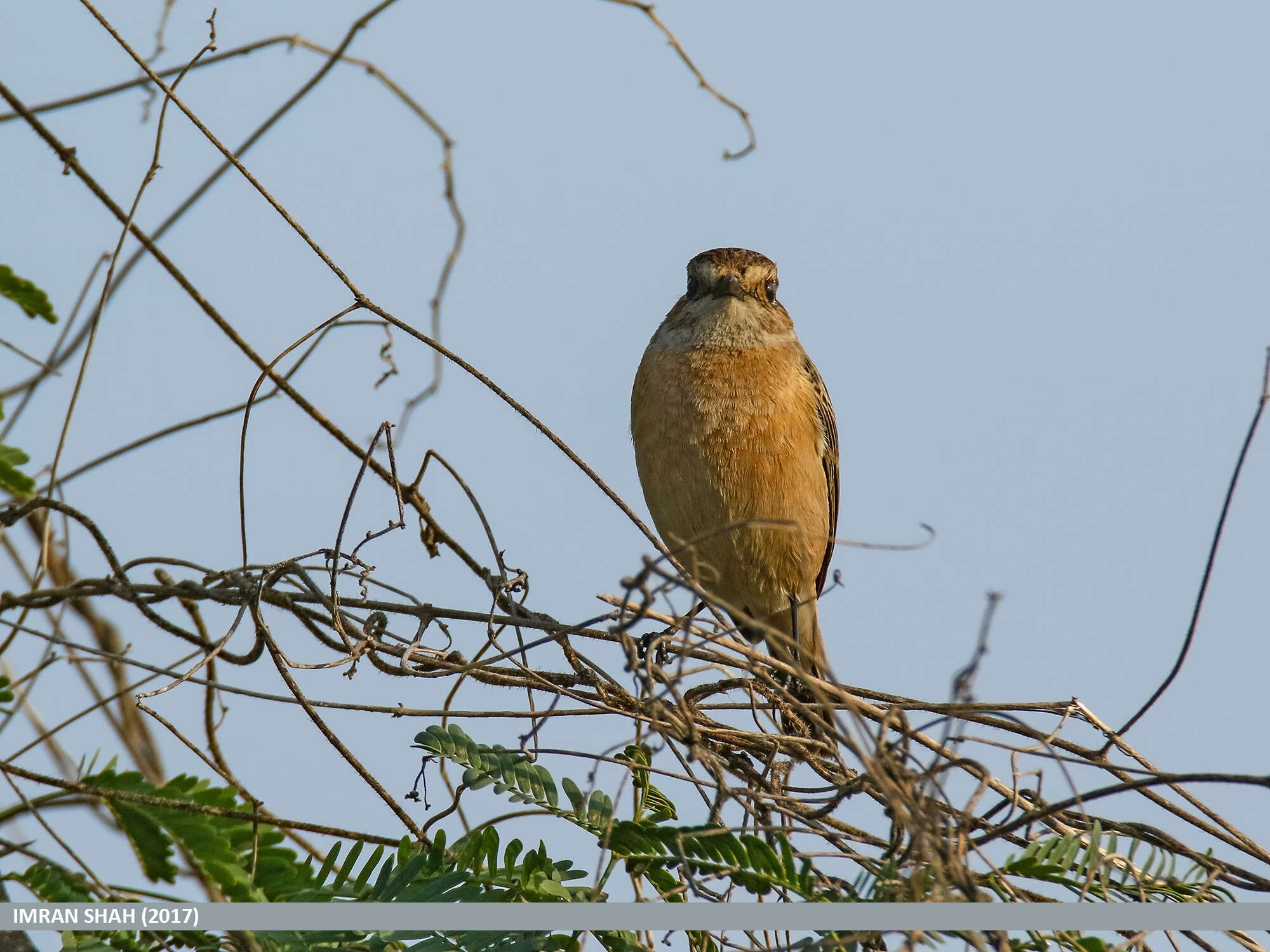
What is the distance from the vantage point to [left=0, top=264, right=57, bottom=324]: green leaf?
3955 mm

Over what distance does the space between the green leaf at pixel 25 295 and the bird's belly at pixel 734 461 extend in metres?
2.46

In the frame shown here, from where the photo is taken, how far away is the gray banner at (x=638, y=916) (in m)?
2.64

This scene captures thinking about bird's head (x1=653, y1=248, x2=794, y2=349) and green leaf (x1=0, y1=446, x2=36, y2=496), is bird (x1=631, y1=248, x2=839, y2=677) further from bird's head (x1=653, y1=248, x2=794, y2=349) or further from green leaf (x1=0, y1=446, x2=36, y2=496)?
green leaf (x1=0, y1=446, x2=36, y2=496)

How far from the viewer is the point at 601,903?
3064 mm

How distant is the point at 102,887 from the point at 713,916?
5.19 ft

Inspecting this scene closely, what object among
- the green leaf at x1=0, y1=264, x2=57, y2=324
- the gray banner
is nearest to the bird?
the gray banner

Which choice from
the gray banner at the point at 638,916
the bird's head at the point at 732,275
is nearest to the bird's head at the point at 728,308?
the bird's head at the point at 732,275

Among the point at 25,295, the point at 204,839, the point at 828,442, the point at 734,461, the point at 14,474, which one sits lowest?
the point at 204,839

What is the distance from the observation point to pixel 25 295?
13.1 ft

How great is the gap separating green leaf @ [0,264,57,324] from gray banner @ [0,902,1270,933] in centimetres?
181

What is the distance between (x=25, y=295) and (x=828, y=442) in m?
3.53

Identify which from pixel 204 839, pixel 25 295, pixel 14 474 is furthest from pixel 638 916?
pixel 25 295

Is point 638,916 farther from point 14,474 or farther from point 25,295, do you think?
point 25,295

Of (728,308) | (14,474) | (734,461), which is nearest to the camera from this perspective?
(14,474)
